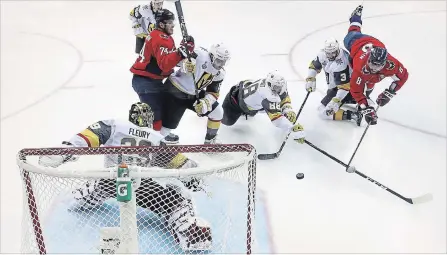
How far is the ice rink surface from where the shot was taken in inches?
108

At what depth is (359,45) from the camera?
3.42 metres

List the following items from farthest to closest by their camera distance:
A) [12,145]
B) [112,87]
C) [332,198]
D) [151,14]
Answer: [112,87], [151,14], [12,145], [332,198]

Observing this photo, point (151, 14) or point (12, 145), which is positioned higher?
point (151, 14)

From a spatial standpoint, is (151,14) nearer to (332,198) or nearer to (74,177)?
(332,198)

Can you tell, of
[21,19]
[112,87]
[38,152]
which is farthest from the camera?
[21,19]

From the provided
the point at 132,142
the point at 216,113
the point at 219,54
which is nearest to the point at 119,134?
the point at 132,142

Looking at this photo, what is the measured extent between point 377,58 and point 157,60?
1220mm

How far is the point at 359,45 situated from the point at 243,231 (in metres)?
1.57

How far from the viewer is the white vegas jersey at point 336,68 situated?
11.4ft

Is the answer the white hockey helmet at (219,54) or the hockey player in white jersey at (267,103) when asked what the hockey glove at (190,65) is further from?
the hockey player in white jersey at (267,103)

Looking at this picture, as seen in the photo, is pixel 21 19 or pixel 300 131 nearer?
pixel 300 131

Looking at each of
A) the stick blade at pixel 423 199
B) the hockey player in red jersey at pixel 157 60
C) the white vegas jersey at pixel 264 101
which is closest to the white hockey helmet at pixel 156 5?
the hockey player in red jersey at pixel 157 60

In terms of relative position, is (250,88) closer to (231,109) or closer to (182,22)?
(231,109)

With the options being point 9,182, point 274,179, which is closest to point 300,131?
point 274,179
